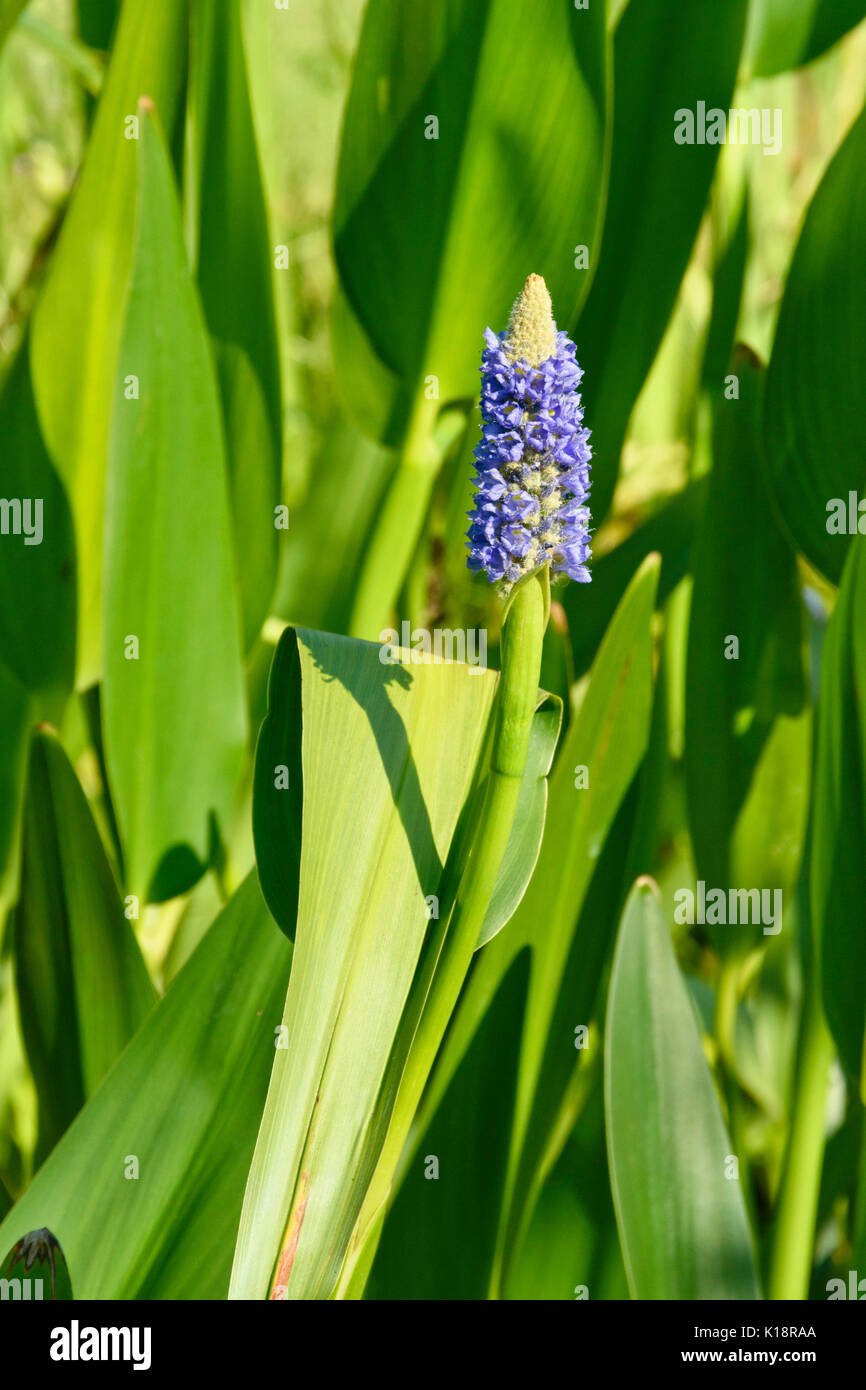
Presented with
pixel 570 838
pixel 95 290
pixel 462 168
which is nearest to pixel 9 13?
pixel 95 290

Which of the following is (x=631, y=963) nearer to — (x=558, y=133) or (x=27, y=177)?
(x=558, y=133)

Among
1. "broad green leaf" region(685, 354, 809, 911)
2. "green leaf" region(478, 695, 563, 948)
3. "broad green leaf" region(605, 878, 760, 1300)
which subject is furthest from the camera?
"broad green leaf" region(685, 354, 809, 911)

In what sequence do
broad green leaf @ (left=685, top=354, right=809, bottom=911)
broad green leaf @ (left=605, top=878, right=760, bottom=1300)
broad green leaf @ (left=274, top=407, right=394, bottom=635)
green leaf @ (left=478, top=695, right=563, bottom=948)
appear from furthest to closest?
1. broad green leaf @ (left=274, top=407, right=394, bottom=635)
2. broad green leaf @ (left=685, top=354, right=809, bottom=911)
3. broad green leaf @ (left=605, top=878, right=760, bottom=1300)
4. green leaf @ (left=478, top=695, right=563, bottom=948)

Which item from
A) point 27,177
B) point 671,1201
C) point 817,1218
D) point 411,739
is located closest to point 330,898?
point 411,739

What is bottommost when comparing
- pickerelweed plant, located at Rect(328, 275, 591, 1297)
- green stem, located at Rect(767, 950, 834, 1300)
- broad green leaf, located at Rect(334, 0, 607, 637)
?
green stem, located at Rect(767, 950, 834, 1300)

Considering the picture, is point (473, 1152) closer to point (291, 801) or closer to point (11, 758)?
point (291, 801)

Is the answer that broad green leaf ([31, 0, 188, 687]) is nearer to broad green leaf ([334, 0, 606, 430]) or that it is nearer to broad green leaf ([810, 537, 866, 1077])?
broad green leaf ([334, 0, 606, 430])

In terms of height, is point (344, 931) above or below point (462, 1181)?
above

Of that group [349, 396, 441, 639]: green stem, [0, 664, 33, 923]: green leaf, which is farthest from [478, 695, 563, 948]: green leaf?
[0, 664, 33, 923]: green leaf
